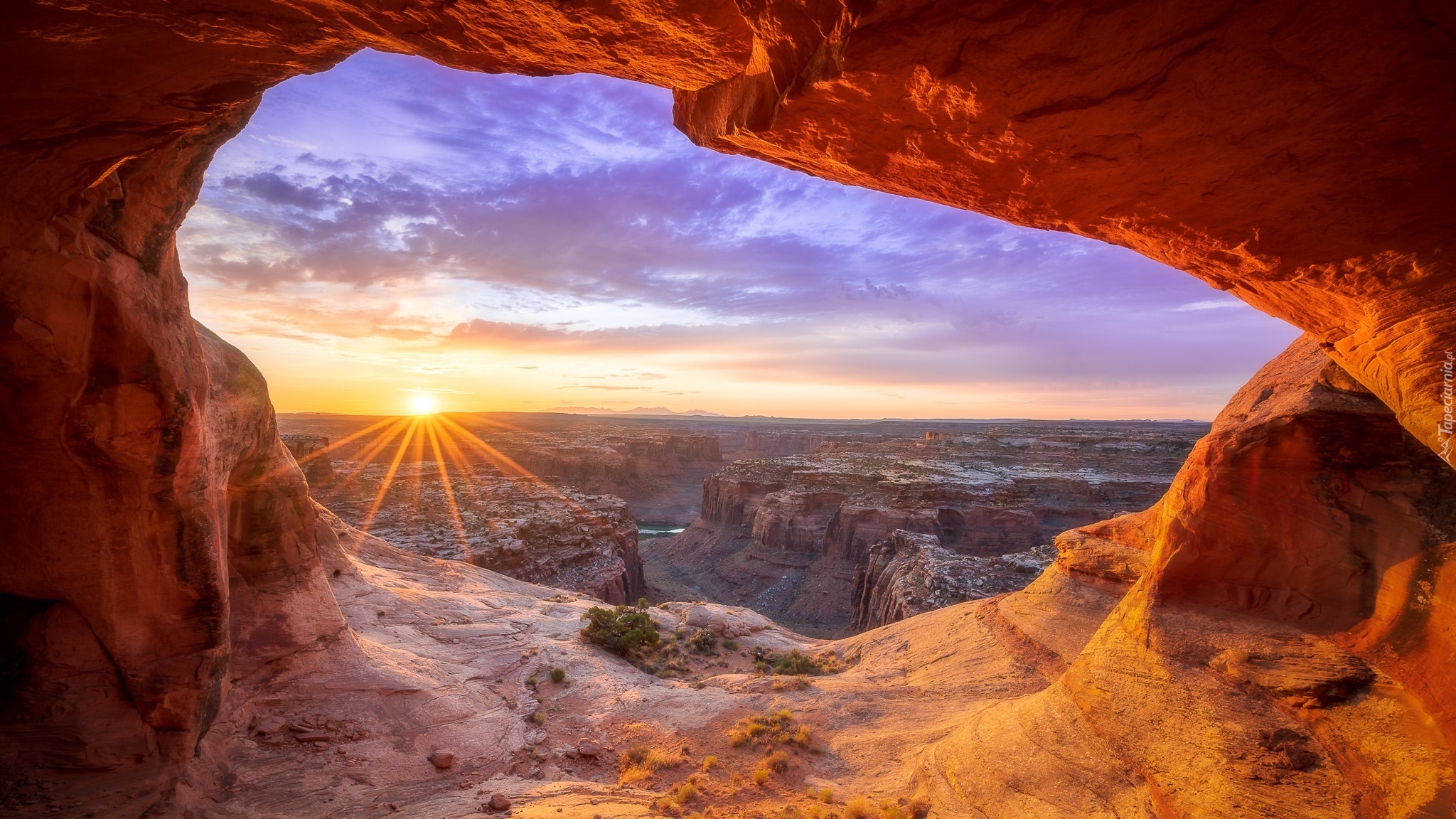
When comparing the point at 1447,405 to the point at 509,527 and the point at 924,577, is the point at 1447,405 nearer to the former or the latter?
the point at 924,577

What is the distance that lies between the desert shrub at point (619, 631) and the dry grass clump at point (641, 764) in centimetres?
628

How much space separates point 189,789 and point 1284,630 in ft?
46.9

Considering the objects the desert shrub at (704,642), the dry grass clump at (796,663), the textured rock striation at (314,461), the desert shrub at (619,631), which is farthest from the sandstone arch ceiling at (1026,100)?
the textured rock striation at (314,461)

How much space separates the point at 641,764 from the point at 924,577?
19.3m

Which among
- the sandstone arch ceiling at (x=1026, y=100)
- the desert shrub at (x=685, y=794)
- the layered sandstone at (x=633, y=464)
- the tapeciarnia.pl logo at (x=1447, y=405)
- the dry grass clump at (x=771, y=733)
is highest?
the sandstone arch ceiling at (x=1026, y=100)

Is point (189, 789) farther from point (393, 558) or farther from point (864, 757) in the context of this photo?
point (393, 558)

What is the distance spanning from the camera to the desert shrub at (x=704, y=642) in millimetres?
17984

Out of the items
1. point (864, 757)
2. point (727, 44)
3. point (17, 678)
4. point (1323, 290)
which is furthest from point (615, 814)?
point (1323, 290)

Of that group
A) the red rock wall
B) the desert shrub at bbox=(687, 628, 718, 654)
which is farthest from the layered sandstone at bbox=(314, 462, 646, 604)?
the red rock wall

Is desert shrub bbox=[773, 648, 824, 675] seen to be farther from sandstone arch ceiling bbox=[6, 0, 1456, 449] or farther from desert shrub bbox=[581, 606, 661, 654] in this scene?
sandstone arch ceiling bbox=[6, 0, 1456, 449]

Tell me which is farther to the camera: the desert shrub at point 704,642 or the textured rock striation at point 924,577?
the textured rock striation at point 924,577

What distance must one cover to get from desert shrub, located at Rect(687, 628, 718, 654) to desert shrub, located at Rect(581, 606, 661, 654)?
1351 mm

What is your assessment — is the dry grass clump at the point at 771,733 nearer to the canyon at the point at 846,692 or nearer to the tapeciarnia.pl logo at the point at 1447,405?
the canyon at the point at 846,692

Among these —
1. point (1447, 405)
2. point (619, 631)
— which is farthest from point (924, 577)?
point (1447, 405)
